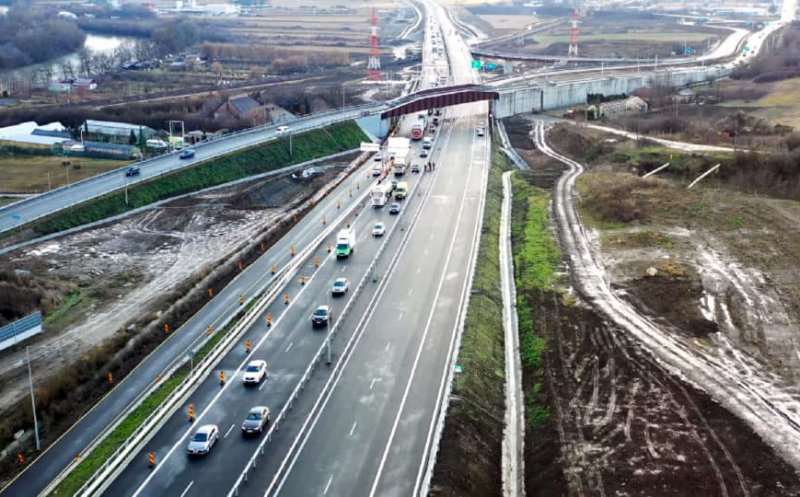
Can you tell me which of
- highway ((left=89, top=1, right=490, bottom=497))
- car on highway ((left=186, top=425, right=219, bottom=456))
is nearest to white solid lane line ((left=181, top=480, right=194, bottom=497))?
highway ((left=89, top=1, right=490, bottom=497))

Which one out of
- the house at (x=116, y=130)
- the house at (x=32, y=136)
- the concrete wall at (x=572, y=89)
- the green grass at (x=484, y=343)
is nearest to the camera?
the green grass at (x=484, y=343)

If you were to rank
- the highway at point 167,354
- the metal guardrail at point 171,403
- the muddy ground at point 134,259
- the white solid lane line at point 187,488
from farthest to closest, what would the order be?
1. the muddy ground at point 134,259
2. the highway at point 167,354
3. the metal guardrail at point 171,403
4. the white solid lane line at point 187,488

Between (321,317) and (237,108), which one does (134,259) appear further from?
(237,108)

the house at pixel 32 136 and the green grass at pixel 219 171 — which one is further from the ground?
the house at pixel 32 136

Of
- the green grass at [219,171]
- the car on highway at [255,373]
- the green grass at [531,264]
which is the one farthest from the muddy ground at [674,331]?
the green grass at [219,171]

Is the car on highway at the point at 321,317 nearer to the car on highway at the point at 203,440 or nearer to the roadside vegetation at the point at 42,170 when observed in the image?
the car on highway at the point at 203,440

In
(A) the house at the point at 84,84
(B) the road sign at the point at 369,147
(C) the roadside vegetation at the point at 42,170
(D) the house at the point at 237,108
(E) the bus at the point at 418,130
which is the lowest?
(C) the roadside vegetation at the point at 42,170

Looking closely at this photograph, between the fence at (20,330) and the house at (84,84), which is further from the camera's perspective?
the house at (84,84)
